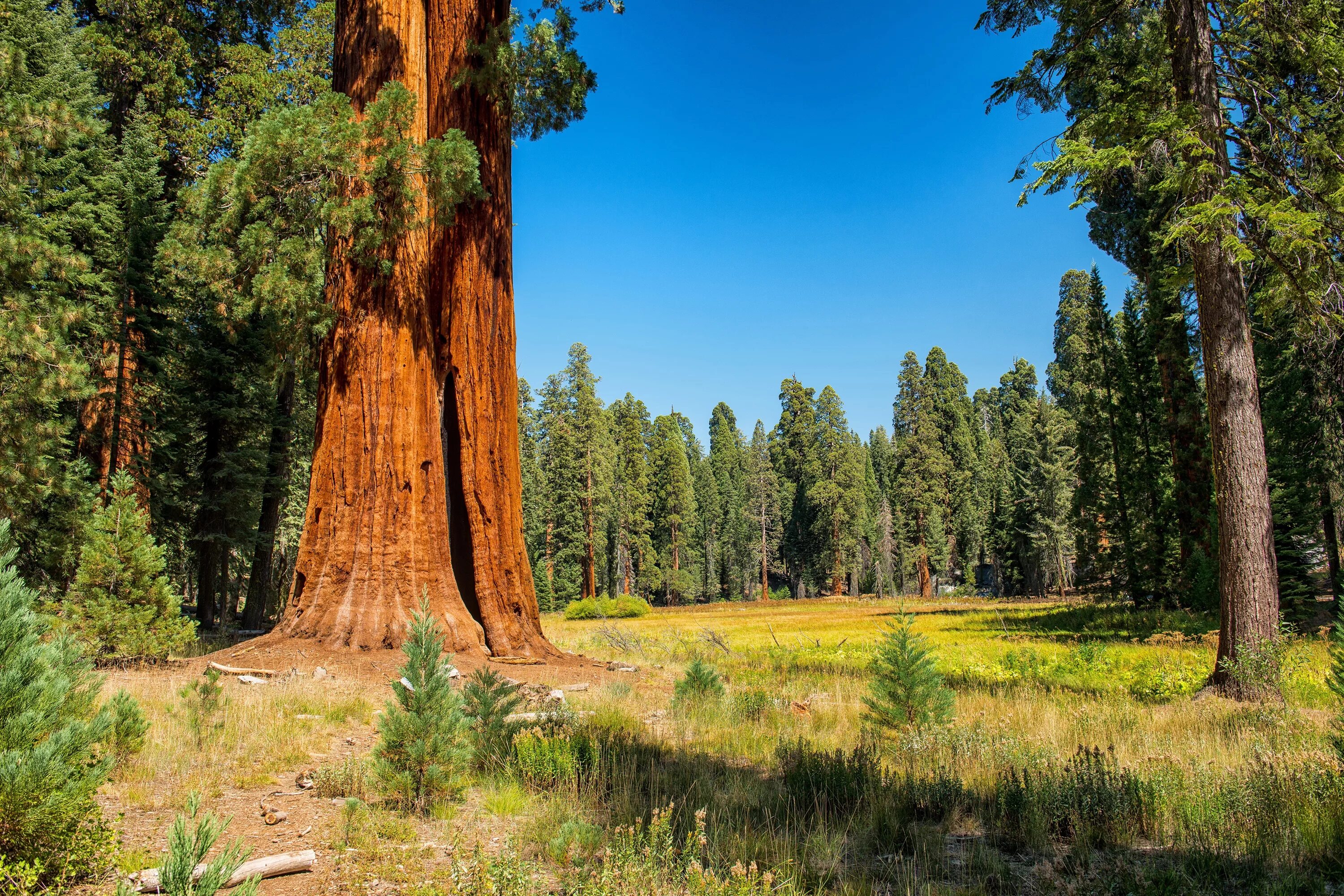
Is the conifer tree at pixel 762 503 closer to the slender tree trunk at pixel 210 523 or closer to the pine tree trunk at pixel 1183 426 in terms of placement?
the pine tree trunk at pixel 1183 426

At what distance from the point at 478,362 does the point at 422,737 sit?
6.99m

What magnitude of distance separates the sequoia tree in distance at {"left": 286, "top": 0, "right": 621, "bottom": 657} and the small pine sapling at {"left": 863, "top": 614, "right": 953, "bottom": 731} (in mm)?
5244

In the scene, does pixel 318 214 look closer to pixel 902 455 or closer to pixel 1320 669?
pixel 1320 669

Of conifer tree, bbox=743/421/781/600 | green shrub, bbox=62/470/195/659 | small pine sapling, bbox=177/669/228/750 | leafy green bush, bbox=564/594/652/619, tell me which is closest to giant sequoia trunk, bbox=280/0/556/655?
green shrub, bbox=62/470/195/659

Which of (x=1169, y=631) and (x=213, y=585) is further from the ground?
(x=213, y=585)

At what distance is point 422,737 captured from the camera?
165 inches

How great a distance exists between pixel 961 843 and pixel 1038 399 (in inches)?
2067

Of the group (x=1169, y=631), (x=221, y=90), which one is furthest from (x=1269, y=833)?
(x=221, y=90)

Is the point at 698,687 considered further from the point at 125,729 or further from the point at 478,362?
the point at 478,362

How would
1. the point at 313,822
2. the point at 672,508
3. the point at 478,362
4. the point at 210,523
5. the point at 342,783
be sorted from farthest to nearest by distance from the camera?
the point at 672,508, the point at 210,523, the point at 478,362, the point at 342,783, the point at 313,822

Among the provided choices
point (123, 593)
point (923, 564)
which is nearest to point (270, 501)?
point (123, 593)

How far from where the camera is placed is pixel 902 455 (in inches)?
1966

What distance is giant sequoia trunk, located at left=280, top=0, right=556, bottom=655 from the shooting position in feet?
29.8

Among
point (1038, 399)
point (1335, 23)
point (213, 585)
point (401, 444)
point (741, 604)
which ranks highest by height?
point (1038, 399)
